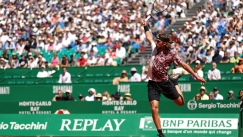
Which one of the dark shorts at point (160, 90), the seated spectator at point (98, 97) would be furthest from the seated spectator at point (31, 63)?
the dark shorts at point (160, 90)

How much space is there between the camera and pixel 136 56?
25.2 meters

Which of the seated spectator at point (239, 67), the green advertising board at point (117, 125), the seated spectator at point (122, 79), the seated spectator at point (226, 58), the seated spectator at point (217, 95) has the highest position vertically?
the seated spectator at point (226, 58)

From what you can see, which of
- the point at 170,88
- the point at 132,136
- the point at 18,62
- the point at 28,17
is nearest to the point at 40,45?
the point at 18,62

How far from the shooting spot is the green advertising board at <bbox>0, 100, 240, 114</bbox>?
15211 mm

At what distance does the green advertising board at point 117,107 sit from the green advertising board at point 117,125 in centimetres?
59

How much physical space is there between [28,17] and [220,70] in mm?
14308

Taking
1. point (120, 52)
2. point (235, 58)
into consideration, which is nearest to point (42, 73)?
point (120, 52)

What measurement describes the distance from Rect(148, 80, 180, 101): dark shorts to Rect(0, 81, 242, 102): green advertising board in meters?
6.00

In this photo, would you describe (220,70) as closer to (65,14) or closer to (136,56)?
(136,56)

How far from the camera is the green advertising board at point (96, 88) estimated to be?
18.4m

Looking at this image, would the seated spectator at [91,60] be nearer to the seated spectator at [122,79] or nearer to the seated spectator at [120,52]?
the seated spectator at [120,52]

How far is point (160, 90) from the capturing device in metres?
11.9

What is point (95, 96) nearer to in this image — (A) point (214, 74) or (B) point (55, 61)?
(A) point (214, 74)

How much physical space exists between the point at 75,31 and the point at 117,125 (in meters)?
13.2
